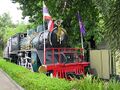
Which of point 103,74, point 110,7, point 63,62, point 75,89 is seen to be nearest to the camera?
point 110,7

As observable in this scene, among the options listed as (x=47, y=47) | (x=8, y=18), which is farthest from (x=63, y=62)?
(x=8, y=18)

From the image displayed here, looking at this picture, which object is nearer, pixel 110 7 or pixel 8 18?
pixel 110 7

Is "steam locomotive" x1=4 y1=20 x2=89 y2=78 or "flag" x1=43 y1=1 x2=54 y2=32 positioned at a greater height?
"flag" x1=43 y1=1 x2=54 y2=32

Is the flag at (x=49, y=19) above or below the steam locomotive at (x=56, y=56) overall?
above

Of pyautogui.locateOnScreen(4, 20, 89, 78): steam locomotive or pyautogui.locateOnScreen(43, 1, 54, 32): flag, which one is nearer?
pyautogui.locateOnScreen(4, 20, 89, 78): steam locomotive

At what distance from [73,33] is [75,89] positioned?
12.6m

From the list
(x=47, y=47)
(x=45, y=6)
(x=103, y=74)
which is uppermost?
(x=45, y=6)

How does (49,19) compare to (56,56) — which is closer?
(49,19)

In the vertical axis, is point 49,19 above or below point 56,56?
above

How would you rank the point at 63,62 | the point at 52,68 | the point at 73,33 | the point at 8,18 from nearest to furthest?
the point at 52,68, the point at 63,62, the point at 73,33, the point at 8,18

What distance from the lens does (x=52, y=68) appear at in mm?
15984

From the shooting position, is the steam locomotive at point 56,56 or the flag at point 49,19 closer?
the steam locomotive at point 56,56

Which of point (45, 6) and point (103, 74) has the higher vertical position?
point (45, 6)

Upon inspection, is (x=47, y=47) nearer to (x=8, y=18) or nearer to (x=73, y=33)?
(x=73, y=33)
